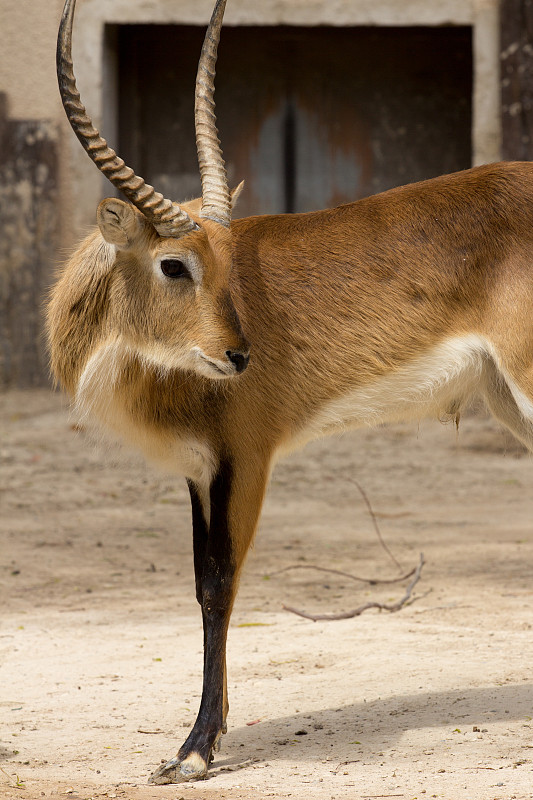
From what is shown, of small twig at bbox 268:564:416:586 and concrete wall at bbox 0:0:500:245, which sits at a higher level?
concrete wall at bbox 0:0:500:245

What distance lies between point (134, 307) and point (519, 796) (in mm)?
2177

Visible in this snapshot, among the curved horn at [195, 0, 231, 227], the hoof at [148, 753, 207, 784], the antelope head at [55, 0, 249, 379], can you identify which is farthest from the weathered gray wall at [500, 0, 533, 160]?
the hoof at [148, 753, 207, 784]

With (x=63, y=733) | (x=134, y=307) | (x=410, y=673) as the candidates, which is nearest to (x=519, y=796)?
(x=410, y=673)

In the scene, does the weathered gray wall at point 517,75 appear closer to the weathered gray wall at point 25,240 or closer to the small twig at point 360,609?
the weathered gray wall at point 25,240

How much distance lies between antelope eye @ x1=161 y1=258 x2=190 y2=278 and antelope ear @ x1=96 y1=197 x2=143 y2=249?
15 centimetres

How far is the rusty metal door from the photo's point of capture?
36.1ft

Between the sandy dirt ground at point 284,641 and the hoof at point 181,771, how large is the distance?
0.05 meters

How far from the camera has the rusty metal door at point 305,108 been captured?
1101cm

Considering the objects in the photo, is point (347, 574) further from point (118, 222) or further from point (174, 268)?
point (118, 222)

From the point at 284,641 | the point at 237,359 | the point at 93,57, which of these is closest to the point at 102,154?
the point at 237,359

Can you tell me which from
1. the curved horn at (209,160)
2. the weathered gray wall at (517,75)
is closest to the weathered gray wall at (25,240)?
the weathered gray wall at (517,75)

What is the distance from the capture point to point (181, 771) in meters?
3.87

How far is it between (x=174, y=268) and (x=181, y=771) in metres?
1.81

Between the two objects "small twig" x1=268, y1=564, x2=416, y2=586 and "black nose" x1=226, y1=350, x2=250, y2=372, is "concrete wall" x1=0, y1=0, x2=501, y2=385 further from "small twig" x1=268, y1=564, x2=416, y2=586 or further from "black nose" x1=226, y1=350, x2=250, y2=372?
"black nose" x1=226, y1=350, x2=250, y2=372
